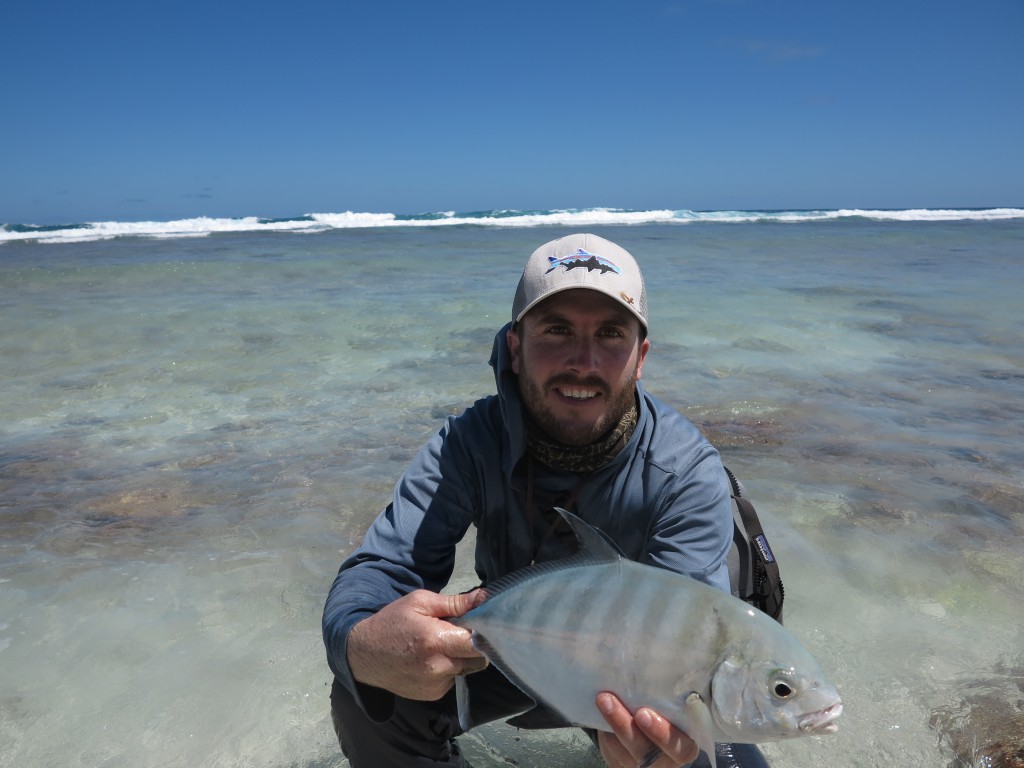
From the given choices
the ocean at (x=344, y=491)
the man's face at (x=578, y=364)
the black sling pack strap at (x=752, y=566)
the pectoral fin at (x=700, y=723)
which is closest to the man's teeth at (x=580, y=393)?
the man's face at (x=578, y=364)

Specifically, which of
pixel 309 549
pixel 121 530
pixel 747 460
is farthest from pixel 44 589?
pixel 747 460

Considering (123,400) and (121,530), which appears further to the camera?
(123,400)

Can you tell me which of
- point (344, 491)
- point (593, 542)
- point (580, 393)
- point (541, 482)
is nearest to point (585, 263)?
point (580, 393)

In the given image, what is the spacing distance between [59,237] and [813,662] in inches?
1133

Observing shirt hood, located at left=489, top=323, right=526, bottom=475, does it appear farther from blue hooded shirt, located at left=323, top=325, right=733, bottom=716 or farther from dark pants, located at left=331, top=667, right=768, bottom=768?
dark pants, located at left=331, top=667, right=768, bottom=768

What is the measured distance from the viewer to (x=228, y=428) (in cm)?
560

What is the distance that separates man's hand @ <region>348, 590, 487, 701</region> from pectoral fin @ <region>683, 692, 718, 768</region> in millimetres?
486

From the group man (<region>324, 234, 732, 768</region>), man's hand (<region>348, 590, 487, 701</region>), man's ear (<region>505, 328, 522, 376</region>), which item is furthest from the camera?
man's ear (<region>505, 328, 522, 376</region>)

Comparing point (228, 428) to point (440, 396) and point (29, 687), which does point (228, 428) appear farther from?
point (29, 687)

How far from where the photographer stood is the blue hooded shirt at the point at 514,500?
6.45 ft

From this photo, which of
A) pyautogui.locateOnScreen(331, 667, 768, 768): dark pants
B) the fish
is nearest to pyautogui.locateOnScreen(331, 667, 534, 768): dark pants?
pyautogui.locateOnScreen(331, 667, 768, 768): dark pants

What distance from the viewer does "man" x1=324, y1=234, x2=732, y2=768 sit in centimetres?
196

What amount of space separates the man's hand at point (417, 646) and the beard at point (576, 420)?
53 cm

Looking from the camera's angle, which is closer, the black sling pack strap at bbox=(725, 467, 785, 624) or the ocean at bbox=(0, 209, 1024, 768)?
the black sling pack strap at bbox=(725, 467, 785, 624)
